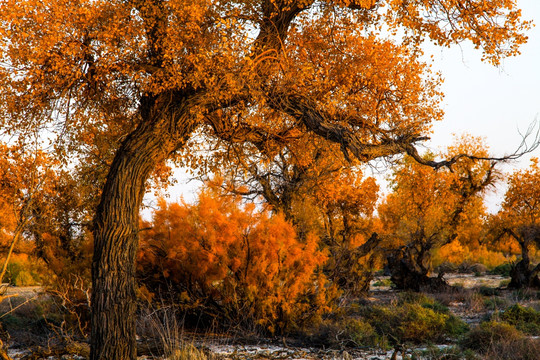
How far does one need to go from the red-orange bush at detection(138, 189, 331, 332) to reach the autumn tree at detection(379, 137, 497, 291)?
27.7 feet

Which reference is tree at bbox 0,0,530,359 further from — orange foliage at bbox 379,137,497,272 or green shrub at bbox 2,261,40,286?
green shrub at bbox 2,261,40,286

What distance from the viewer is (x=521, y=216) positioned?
71.3 ft

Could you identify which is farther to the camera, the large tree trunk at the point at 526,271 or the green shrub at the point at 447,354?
the large tree trunk at the point at 526,271

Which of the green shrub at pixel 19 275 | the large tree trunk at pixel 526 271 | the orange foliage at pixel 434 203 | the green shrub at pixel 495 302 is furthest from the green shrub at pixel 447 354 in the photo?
the green shrub at pixel 19 275

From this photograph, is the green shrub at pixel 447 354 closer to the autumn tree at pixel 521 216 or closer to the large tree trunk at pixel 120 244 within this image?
the large tree trunk at pixel 120 244

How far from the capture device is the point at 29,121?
9.51m

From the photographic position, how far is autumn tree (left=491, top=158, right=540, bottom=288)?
20.8m

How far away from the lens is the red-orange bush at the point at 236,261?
9344 millimetres

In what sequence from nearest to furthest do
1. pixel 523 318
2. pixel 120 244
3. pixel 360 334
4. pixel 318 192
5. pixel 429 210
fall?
pixel 120 244 → pixel 360 334 → pixel 523 318 → pixel 318 192 → pixel 429 210

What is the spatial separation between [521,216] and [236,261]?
1698cm

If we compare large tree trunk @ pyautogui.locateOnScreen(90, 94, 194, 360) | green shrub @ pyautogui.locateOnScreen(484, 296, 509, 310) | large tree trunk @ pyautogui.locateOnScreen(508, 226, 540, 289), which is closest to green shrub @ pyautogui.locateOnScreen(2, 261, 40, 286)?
large tree trunk @ pyautogui.locateOnScreen(90, 94, 194, 360)

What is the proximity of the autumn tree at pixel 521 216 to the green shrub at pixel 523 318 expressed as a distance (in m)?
10.0

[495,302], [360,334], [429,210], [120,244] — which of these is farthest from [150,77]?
[429,210]

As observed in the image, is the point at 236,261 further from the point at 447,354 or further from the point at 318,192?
the point at 318,192
